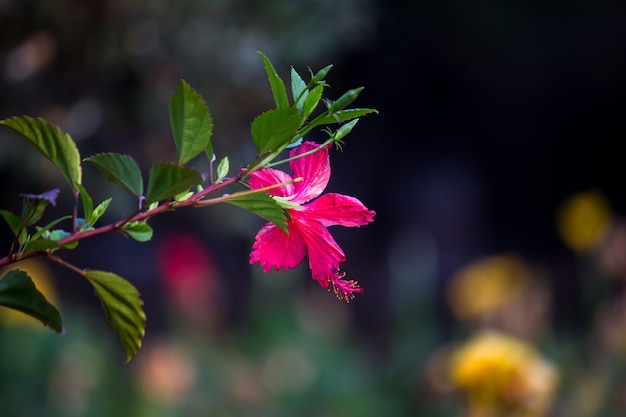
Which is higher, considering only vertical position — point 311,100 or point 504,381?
point 311,100

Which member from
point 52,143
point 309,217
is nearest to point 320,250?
point 309,217

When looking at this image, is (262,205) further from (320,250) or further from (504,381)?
(504,381)

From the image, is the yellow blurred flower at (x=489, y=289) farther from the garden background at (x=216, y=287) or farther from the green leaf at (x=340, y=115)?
the green leaf at (x=340, y=115)

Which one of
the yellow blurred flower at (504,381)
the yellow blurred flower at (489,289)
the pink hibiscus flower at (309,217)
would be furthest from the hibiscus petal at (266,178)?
the yellow blurred flower at (489,289)

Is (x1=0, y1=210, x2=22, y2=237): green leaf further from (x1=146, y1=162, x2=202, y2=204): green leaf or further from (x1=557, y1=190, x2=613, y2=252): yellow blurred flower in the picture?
(x1=557, y1=190, x2=613, y2=252): yellow blurred flower

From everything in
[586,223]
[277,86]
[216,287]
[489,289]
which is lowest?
[216,287]

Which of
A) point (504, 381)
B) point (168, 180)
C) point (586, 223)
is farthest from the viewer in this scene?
point (586, 223)

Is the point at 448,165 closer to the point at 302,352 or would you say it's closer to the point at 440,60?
the point at 440,60
